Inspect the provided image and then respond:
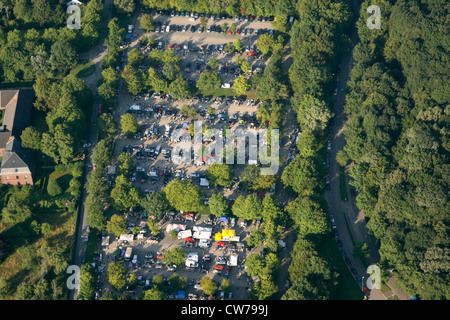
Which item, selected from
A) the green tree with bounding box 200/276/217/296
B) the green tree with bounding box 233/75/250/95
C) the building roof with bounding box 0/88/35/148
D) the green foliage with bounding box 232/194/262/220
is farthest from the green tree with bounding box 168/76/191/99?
the green tree with bounding box 200/276/217/296

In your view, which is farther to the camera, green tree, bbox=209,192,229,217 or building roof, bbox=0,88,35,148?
building roof, bbox=0,88,35,148

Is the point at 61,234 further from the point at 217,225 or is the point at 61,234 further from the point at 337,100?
the point at 337,100

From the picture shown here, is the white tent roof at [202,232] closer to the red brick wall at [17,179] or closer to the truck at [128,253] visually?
the truck at [128,253]

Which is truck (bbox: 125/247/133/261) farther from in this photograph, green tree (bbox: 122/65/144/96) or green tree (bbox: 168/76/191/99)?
green tree (bbox: 122/65/144/96)

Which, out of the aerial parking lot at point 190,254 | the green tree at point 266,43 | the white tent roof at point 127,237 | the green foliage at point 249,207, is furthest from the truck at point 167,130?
the green tree at point 266,43

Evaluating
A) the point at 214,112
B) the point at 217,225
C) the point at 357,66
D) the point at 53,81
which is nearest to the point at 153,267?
the point at 217,225

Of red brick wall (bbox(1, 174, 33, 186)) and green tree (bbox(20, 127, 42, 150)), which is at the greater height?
green tree (bbox(20, 127, 42, 150))

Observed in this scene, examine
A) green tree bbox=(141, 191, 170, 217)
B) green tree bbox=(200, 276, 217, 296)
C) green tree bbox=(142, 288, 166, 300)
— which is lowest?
green tree bbox=(142, 288, 166, 300)
